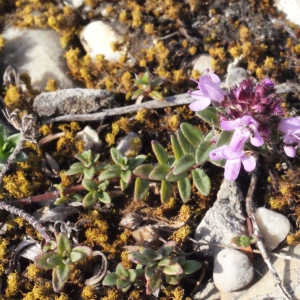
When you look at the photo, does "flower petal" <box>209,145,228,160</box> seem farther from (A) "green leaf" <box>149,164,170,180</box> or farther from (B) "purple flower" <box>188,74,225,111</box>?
(A) "green leaf" <box>149,164,170,180</box>

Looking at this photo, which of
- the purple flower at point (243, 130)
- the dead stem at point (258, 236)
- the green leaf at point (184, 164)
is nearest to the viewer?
the purple flower at point (243, 130)

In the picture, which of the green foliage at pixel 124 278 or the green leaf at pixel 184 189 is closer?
the green foliage at pixel 124 278

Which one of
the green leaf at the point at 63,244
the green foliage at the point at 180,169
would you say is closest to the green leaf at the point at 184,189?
the green foliage at the point at 180,169

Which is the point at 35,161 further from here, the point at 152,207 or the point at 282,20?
the point at 282,20

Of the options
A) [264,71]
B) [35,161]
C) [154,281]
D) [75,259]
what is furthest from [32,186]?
[264,71]

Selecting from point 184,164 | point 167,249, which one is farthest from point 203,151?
point 167,249

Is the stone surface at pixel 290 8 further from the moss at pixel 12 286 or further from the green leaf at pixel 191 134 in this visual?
the moss at pixel 12 286
